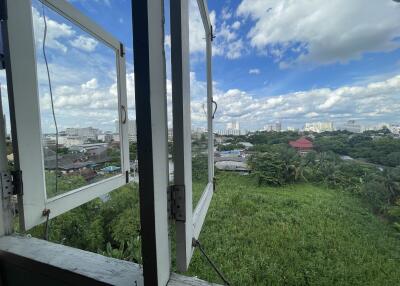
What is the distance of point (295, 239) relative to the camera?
1.40m

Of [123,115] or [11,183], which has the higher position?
[123,115]

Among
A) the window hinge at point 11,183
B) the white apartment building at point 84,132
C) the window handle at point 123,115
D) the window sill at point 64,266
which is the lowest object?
the window sill at point 64,266

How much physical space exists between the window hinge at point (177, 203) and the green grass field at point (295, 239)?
50 centimetres

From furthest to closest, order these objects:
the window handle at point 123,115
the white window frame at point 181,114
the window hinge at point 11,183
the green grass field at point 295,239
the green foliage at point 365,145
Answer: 1. the window handle at point 123,115
2. the green foliage at point 365,145
3. the green grass field at point 295,239
4. the window hinge at point 11,183
5. the white window frame at point 181,114

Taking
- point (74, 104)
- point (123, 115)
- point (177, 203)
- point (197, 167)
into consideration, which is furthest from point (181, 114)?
point (123, 115)

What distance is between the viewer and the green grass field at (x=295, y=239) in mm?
1092

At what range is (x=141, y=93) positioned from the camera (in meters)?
0.39

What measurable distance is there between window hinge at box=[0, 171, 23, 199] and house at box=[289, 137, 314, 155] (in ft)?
5.64

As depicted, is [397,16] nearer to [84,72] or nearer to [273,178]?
[273,178]

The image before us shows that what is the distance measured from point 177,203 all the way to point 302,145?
1466 mm

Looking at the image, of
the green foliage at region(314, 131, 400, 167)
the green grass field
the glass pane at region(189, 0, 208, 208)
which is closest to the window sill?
the glass pane at region(189, 0, 208, 208)

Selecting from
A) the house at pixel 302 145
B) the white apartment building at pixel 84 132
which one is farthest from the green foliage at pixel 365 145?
the white apartment building at pixel 84 132

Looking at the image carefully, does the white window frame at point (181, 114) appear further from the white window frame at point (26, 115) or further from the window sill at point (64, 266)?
the white window frame at point (26, 115)

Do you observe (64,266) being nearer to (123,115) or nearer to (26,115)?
(26,115)
